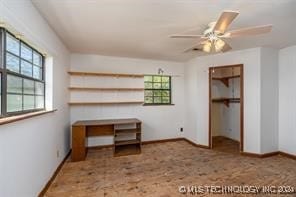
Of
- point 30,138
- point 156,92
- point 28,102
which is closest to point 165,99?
point 156,92

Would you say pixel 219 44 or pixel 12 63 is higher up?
pixel 219 44

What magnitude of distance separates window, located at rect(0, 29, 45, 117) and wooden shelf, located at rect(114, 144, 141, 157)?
2.04m

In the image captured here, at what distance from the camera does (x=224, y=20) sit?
6.06ft

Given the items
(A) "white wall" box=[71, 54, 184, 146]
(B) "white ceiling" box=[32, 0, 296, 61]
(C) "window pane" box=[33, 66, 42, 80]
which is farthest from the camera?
(A) "white wall" box=[71, 54, 184, 146]

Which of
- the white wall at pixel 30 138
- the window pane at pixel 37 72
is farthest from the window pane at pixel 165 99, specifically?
the window pane at pixel 37 72

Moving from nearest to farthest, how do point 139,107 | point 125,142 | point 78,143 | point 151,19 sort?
point 151,19
point 78,143
point 125,142
point 139,107

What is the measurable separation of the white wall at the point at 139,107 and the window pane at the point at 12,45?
237 cm

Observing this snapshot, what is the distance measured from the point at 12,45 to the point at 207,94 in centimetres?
399

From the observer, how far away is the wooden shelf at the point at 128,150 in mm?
4109

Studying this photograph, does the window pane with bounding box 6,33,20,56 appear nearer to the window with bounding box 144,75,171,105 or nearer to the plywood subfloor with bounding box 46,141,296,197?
the plywood subfloor with bounding box 46,141,296,197

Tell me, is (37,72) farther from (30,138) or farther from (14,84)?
Result: (30,138)

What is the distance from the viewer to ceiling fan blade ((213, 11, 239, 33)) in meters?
1.69

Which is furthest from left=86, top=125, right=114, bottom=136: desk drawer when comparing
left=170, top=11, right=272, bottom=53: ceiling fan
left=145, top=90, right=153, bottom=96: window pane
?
left=170, top=11, right=272, bottom=53: ceiling fan

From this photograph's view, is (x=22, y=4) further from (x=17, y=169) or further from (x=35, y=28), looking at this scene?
(x=17, y=169)
